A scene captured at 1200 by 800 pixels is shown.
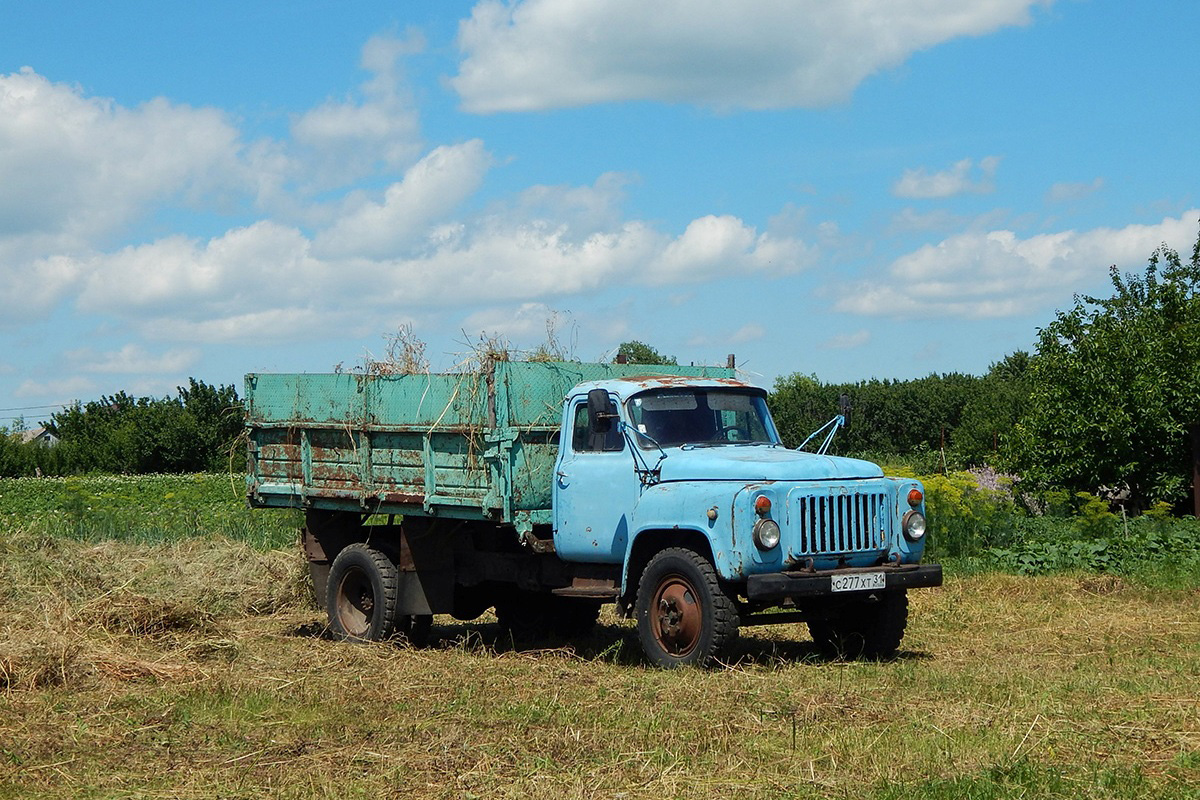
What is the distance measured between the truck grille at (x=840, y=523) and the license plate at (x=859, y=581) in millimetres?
236

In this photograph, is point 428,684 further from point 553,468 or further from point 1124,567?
point 1124,567

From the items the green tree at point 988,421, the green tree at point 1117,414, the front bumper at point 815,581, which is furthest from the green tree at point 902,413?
the front bumper at point 815,581

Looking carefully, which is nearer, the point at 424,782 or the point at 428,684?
the point at 424,782

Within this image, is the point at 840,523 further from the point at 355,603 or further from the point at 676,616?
the point at 355,603

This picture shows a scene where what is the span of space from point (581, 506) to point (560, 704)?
99.5 inches

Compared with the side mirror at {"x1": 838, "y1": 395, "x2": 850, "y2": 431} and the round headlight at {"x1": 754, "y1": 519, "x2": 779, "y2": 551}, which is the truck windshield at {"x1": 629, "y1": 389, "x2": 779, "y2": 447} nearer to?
the side mirror at {"x1": 838, "y1": 395, "x2": 850, "y2": 431}

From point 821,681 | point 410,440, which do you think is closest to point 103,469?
point 410,440

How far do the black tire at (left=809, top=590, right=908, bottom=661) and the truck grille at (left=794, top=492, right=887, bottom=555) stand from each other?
546 mm

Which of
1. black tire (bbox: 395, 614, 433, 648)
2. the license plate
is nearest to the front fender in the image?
the license plate

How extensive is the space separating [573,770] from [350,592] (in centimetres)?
685

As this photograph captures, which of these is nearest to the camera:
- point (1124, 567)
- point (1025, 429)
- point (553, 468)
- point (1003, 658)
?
point (1003, 658)

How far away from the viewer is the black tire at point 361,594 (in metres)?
12.8

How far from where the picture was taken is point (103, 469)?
60.6 m

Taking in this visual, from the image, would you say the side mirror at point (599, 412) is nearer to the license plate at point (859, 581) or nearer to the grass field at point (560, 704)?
the grass field at point (560, 704)
